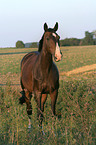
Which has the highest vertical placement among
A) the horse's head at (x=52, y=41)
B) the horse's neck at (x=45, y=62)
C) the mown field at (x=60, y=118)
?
the horse's head at (x=52, y=41)

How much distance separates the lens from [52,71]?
562 cm

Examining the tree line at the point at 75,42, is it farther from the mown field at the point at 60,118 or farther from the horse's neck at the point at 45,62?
the horse's neck at the point at 45,62

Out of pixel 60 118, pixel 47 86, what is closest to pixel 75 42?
pixel 60 118

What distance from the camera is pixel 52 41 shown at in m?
5.07

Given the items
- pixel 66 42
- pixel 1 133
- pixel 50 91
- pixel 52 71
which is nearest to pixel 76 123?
pixel 50 91

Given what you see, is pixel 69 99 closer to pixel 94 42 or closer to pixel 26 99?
pixel 26 99

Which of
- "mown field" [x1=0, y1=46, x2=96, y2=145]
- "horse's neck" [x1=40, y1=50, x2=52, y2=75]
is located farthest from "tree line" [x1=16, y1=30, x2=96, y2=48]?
"horse's neck" [x1=40, y1=50, x2=52, y2=75]

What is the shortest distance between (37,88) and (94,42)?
97785 mm

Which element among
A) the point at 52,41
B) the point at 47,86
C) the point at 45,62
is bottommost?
the point at 47,86

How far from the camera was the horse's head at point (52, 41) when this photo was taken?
485 cm

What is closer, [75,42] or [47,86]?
[47,86]

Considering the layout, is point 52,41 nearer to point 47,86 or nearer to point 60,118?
point 47,86

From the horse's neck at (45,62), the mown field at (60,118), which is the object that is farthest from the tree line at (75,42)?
the horse's neck at (45,62)

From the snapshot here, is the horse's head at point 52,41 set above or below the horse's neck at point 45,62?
above
